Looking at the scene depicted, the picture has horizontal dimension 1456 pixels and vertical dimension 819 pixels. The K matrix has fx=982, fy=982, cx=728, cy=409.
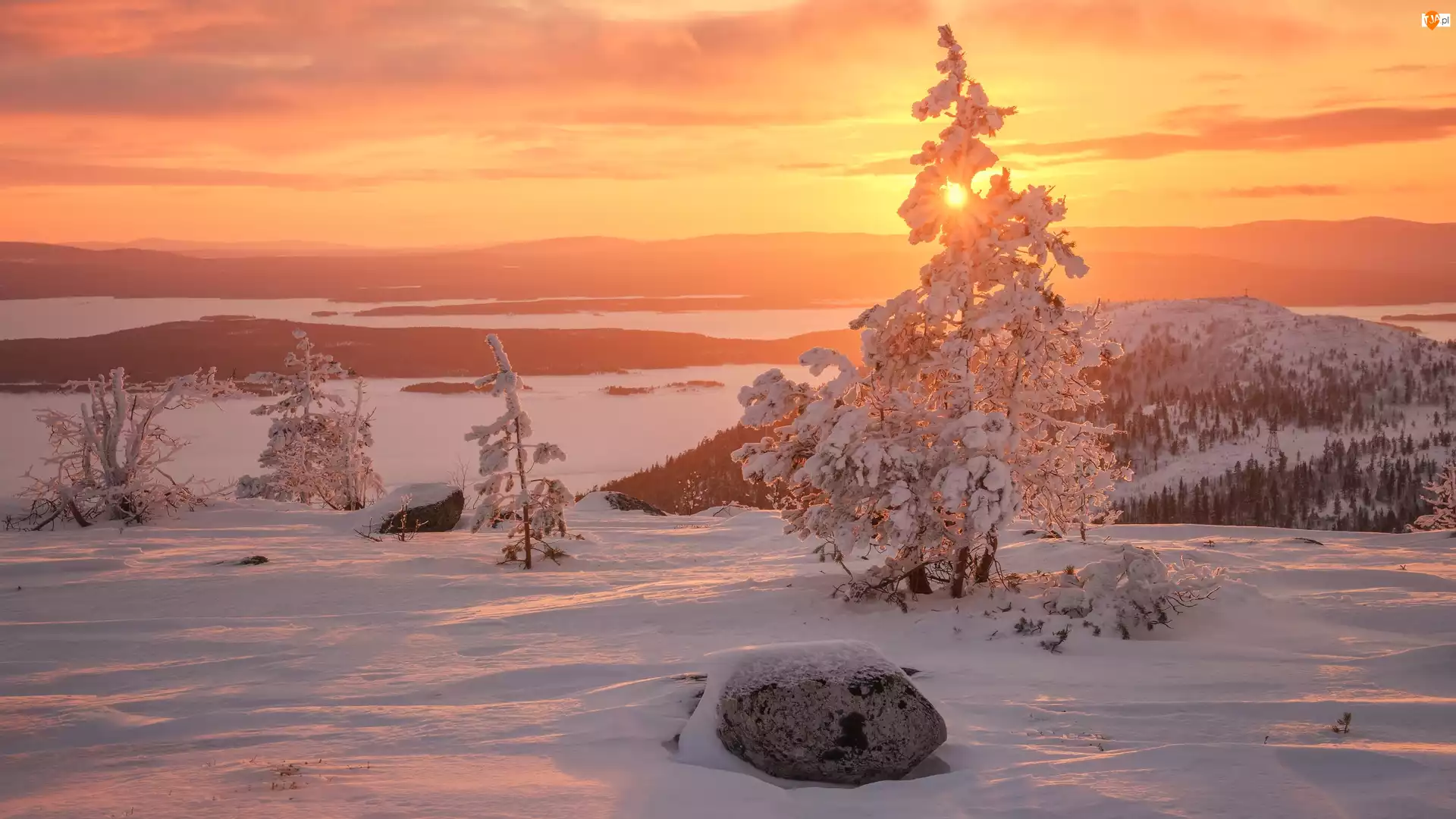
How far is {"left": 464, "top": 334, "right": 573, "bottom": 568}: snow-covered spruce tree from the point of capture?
59.1 feet

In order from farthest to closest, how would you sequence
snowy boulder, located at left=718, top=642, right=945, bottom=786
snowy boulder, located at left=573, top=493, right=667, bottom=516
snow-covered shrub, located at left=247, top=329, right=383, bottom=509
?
1. snow-covered shrub, located at left=247, top=329, right=383, bottom=509
2. snowy boulder, located at left=573, top=493, right=667, bottom=516
3. snowy boulder, located at left=718, top=642, right=945, bottom=786

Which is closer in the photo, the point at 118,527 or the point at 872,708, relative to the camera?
the point at 872,708

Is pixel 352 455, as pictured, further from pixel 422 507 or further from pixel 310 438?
pixel 422 507

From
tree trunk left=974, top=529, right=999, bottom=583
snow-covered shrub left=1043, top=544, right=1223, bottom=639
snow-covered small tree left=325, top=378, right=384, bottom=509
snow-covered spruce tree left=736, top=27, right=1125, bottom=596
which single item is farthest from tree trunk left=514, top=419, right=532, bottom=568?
snow-covered small tree left=325, top=378, right=384, bottom=509

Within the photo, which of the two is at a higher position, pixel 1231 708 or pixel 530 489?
pixel 530 489

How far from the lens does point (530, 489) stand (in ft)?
64.6

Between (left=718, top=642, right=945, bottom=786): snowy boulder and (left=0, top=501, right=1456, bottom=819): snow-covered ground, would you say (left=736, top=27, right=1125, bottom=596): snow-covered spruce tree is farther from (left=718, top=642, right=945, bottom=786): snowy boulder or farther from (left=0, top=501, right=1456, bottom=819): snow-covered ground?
(left=718, top=642, right=945, bottom=786): snowy boulder

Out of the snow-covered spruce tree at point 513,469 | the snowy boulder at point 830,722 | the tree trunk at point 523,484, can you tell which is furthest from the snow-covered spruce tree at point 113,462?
the snowy boulder at point 830,722

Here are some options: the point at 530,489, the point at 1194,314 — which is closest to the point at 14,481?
the point at 530,489

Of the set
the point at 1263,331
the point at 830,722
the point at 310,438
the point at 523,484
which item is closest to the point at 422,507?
the point at 523,484

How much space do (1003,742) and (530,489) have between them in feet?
42.0

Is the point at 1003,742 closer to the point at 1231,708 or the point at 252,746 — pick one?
the point at 1231,708

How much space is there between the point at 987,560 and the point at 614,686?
22.4ft

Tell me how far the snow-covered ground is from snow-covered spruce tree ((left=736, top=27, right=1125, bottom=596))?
65.3 inches
